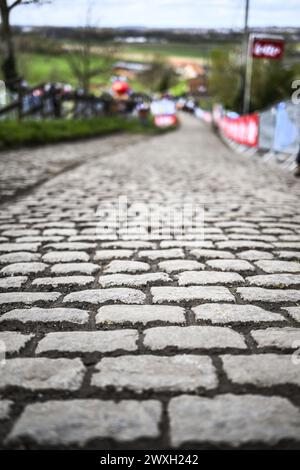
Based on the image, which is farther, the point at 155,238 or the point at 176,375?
the point at 155,238

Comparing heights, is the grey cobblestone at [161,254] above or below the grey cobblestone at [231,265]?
below

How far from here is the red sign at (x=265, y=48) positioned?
17.1m

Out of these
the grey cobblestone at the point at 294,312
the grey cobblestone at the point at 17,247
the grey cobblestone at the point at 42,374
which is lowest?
the grey cobblestone at the point at 17,247

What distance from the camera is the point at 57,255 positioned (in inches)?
132

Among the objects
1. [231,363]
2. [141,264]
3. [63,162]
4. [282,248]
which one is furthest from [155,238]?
[63,162]

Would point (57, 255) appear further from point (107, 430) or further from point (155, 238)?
Result: point (107, 430)

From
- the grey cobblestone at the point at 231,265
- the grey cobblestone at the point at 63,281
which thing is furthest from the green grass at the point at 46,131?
the grey cobblestone at the point at 231,265

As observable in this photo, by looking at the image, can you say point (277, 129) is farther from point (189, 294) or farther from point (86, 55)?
point (86, 55)

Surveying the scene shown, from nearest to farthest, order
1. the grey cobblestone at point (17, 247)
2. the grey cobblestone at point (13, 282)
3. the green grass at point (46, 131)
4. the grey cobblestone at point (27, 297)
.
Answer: the grey cobblestone at point (27, 297)
the grey cobblestone at point (13, 282)
the grey cobblestone at point (17, 247)
the green grass at point (46, 131)

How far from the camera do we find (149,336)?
6.64 feet

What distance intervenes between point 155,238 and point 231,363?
2178 mm

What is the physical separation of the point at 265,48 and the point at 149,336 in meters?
17.8

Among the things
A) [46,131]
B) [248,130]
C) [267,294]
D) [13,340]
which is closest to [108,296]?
[13,340]

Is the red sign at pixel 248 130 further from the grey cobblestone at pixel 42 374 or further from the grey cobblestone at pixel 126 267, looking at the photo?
the grey cobblestone at pixel 42 374
